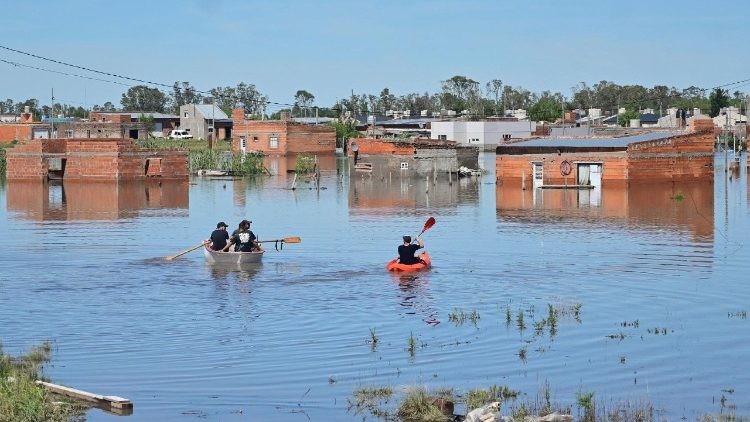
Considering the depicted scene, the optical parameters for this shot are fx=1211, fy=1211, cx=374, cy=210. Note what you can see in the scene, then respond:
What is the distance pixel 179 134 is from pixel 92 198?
91367 mm

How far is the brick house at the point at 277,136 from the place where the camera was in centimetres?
13800

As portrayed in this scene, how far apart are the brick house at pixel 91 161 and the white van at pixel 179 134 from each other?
67.2 metres

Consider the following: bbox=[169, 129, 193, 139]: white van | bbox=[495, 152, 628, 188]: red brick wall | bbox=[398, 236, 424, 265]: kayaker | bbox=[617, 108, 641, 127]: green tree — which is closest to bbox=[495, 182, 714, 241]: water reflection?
bbox=[495, 152, 628, 188]: red brick wall

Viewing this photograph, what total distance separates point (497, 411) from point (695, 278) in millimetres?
18515

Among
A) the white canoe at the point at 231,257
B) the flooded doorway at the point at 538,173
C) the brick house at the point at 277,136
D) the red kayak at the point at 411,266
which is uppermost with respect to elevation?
the brick house at the point at 277,136

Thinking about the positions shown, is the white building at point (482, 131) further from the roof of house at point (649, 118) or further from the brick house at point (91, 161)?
the brick house at point (91, 161)

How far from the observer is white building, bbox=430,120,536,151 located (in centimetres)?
15062

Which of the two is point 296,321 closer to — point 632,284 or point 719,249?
point 632,284

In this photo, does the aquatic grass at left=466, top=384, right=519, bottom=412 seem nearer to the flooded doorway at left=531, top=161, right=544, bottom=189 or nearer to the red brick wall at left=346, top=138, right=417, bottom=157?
the flooded doorway at left=531, top=161, right=544, bottom=189

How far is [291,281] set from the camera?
110 ft

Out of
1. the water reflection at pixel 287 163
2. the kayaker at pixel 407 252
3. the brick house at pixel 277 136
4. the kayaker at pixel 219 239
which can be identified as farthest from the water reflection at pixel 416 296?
the brick house at pixel 277 136

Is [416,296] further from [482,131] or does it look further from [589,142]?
[482,131]

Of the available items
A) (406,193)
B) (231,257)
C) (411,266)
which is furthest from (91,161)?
(411,266)

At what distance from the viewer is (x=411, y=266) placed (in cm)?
3509
